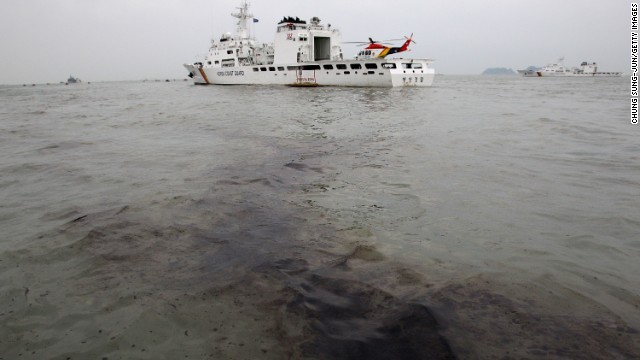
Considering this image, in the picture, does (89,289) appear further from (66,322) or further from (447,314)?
(447,314)

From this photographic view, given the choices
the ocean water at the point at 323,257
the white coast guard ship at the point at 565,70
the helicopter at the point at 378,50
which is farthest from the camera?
the white coast guard ship at the point at 565,70

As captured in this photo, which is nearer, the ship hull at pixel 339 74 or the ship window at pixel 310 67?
the ship hull at pixel 339 74

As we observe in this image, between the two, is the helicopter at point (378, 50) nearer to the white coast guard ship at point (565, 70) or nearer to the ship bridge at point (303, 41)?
the ship bridge at point (303, 41)

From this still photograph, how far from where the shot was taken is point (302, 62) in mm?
37750

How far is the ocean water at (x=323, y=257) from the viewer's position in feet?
6.52

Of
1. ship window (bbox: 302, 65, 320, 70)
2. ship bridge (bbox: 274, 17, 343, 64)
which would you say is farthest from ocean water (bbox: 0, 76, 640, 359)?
ship bridge (bbox: 274, 17, 343, 64)

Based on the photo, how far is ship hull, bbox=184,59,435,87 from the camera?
33625mm

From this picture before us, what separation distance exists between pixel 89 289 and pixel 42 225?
170cm

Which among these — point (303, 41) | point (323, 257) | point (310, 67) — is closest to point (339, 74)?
point (310, 67)

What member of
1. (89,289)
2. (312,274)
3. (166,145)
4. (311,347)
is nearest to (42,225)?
(89,289)

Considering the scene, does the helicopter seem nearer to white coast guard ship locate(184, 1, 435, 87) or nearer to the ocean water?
white coast guard ship locate(184, 1, 435, 87)

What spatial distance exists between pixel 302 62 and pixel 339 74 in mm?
4512

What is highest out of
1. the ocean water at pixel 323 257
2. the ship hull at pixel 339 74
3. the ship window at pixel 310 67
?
the ship window at pixel 310 67

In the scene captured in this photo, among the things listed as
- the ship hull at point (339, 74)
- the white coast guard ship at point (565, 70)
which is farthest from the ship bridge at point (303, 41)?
the white coast guard ship at point (565, 70)
